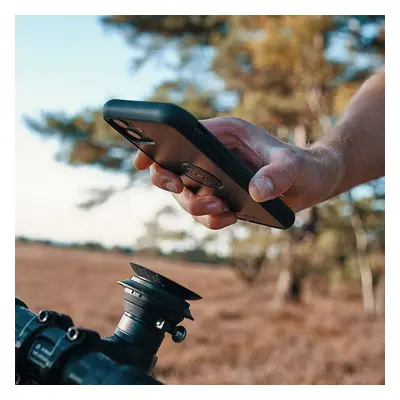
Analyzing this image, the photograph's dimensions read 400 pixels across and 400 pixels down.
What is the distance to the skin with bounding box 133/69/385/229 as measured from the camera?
0.76 m

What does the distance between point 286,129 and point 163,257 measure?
7.23 feet

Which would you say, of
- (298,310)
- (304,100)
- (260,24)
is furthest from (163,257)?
(260,24)

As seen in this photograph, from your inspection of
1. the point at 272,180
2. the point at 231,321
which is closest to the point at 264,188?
the point at 272,180

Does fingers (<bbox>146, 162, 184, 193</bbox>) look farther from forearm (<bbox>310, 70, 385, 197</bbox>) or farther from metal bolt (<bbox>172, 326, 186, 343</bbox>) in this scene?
forearm (<bbox>310, 70, 385, 197</bbox>)

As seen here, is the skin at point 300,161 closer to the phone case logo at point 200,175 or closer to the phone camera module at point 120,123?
the phone case logo at point 200,175

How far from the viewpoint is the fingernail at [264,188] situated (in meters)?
0.63

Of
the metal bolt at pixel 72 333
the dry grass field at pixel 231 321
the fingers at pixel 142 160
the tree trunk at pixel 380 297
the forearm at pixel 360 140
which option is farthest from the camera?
the tree trunk at pixel 380 297

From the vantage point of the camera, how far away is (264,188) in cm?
64

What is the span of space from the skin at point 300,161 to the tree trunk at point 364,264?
6.32 meters

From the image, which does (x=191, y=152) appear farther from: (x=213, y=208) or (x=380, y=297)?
(x=380, y=297)

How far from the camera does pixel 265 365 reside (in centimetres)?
547

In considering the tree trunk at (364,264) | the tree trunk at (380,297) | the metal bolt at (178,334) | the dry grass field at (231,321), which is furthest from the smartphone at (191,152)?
the tree trunk at (380,297)

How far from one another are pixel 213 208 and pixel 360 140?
1.51ft

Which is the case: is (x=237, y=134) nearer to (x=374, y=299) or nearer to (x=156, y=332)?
(x=156, y=332)
